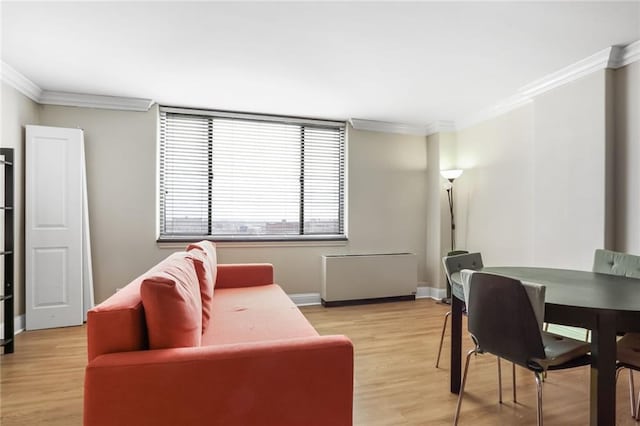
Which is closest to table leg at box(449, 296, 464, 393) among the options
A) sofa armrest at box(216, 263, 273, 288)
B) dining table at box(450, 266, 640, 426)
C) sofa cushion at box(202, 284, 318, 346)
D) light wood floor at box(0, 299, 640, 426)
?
light wood floor at box(0, 299, 640, 426)

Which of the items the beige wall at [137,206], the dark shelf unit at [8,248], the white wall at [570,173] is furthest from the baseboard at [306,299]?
the dark shelf unit at [8,248]

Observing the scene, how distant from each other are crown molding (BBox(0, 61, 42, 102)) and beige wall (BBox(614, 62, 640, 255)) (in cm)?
520

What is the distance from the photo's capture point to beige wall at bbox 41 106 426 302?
377 cm

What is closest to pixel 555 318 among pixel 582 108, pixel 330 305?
pixel 582 108

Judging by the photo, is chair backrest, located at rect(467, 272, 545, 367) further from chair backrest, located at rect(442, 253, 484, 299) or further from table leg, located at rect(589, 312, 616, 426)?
chair backrest, located at rect(442, 253, 484, 299)

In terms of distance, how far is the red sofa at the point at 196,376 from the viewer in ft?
4.07

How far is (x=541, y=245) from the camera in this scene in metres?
3.30

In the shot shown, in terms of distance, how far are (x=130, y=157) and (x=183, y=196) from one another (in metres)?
0.71

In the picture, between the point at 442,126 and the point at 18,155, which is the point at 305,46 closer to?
the point at 442,126

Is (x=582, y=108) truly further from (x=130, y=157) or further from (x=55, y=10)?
(x=130, y=157)

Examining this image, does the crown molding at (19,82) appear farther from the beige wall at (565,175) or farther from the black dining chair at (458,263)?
the beige wall at (565,175)

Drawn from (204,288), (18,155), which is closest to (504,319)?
(204,288)

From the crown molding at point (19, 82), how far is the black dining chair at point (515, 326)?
13.3 ft

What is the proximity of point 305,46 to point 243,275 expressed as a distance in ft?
6.92
